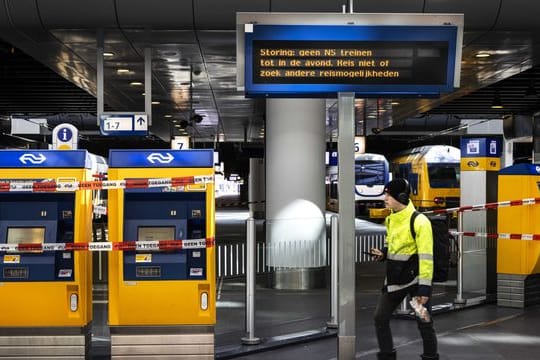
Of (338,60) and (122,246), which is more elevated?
(338,60)

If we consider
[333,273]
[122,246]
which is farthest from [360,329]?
[122,246]

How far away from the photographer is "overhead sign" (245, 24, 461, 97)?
6.14 metres

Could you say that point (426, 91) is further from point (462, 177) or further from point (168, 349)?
point (462, 177)

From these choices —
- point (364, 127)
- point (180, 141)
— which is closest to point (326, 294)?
point (180, 141)

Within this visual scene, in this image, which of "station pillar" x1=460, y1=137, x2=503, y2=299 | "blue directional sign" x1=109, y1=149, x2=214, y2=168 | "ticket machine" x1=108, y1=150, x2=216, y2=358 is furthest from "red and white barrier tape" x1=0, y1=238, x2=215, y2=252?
"station pillar" x1=460, y1=137, x2=503, y2=299

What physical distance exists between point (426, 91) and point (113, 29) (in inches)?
212

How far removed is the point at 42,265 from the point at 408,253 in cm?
327

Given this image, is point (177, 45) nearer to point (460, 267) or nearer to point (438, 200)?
point (460, 267)

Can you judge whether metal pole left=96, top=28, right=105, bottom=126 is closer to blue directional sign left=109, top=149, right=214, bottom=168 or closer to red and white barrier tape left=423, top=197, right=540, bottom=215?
blue directional sign left=109, top=149, right=214, bottom=168

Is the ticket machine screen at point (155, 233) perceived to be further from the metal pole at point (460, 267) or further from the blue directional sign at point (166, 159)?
the metal pole at point (460, 267)

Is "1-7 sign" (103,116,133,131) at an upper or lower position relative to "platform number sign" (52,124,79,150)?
upper

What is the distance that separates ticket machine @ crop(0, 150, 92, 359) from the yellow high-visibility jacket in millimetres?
2756

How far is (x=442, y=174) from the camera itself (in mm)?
31125

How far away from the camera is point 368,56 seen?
6.17 meters
